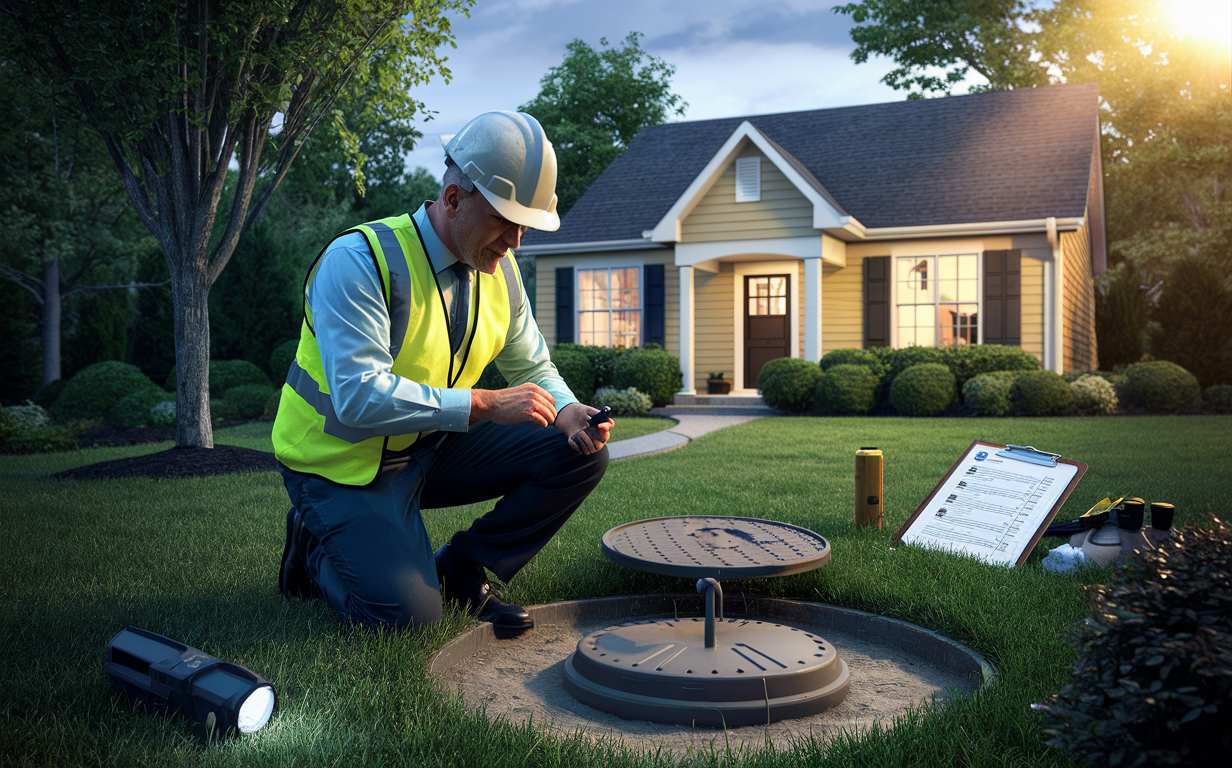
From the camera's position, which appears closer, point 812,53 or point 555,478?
point 555,478

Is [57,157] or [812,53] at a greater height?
[812,53]

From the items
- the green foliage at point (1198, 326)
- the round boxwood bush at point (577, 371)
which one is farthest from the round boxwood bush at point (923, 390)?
the green foliage at point (1198, 326)

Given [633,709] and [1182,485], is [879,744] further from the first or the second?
[1182,485]

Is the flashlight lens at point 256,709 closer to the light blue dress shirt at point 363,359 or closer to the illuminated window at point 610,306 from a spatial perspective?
the light blue dress shirt at point 363,359

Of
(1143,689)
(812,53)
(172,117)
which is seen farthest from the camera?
(812,53)

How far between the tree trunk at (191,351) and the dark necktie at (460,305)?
18.1 ft

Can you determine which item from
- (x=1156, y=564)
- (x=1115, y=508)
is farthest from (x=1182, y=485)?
(x=1156, y=564)

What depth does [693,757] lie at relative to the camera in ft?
6.70

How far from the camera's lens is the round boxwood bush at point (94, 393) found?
1288 cm

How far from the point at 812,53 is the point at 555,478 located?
27.4m

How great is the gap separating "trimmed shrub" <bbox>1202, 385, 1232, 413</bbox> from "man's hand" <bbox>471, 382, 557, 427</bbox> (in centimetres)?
1364

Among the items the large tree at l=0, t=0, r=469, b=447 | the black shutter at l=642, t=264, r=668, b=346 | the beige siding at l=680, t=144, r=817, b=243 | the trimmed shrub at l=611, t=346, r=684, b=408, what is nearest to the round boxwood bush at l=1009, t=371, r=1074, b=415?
the beige siding at l=680, t=144, r=817, b=243

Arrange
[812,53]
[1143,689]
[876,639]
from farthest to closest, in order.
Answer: [812,53], [876,639], [1143,689]

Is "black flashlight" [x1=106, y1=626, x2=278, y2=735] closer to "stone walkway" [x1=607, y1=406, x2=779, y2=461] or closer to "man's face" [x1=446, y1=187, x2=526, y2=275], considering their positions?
"man's face" [x1=446, y1=187, x2=526, y2=275]
